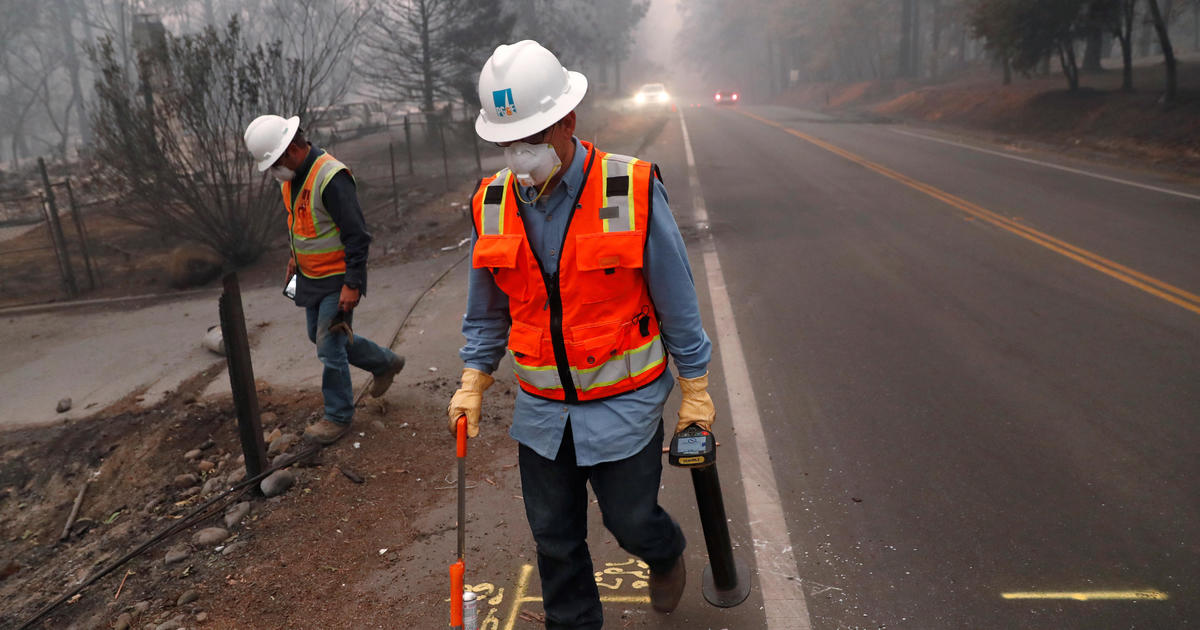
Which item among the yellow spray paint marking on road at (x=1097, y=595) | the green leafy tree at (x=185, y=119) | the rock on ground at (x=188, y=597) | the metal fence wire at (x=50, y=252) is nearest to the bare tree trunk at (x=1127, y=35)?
the green leafy tree at (x=185, y=119)

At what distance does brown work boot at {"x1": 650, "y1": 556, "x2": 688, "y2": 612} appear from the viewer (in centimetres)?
311

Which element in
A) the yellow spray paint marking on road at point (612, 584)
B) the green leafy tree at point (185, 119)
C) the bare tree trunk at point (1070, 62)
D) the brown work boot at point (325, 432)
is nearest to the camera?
the yellow spray paint marking on road at point (612, 584)

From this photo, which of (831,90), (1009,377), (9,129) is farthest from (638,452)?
(831,90)

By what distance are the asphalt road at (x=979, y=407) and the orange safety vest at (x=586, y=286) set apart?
1.18m

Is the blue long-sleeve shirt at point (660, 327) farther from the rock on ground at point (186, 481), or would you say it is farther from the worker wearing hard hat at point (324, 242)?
the rock on ground at point (186, 481)

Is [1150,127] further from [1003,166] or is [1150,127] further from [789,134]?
[789,134]

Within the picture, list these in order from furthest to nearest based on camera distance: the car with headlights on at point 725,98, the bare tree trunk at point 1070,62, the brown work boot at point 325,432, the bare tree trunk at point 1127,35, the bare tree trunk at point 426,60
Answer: the car with headlights on at point 725,98 < the bare tree trunk at point 426,60 < the bare tree trunk at point 1070,62 < the bare tree trunk at point 1127,35 < the brown work boot at point 325,432

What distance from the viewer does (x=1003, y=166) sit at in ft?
52.6

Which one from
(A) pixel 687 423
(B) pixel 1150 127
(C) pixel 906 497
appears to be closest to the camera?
(A) pixel 687 423

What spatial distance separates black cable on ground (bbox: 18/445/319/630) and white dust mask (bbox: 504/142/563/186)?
9.61 feet

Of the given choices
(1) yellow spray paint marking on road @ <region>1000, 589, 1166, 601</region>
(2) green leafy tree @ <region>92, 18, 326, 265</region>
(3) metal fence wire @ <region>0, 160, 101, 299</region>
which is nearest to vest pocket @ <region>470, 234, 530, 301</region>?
(1) yellow spray paint marking on road @ <region>1000, 589, 1166, 601</region>

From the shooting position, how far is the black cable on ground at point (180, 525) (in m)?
3.92

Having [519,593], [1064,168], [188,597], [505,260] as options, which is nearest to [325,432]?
[188,597]

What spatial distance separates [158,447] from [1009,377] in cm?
578
